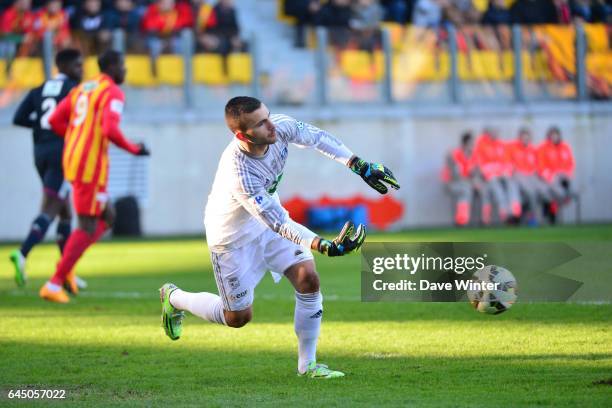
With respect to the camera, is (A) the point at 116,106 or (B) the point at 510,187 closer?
(A) the point at 116,106

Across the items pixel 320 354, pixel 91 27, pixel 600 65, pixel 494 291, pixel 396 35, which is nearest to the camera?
pixel 494 291

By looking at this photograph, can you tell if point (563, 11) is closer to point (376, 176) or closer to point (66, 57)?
point (66, 57)

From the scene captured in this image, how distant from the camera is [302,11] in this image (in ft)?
77.2

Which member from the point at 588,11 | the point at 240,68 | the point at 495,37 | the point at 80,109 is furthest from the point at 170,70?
the point at 80,109

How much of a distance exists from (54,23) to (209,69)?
2.73 m

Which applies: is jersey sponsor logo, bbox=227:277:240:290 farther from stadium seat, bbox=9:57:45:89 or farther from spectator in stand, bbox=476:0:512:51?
spectator in stand, bbox=476:0:512:51

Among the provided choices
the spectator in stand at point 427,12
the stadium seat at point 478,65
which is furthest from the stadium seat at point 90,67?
the stadium seat at point 478,65

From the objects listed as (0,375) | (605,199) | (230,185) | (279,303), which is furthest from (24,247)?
(605,199)

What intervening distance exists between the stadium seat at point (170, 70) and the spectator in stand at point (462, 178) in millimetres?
5315

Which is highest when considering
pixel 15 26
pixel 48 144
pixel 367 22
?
pixel 15 26

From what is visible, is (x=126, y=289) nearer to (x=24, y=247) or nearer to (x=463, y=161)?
(x=24, y=247)

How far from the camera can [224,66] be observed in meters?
21.4

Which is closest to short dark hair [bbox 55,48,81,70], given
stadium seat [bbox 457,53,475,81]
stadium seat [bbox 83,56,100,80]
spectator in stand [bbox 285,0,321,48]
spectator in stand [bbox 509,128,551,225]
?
stadium seat [bbox 83,56,100,80]

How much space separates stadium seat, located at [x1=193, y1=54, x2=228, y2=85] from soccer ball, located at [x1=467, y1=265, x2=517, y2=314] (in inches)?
553
